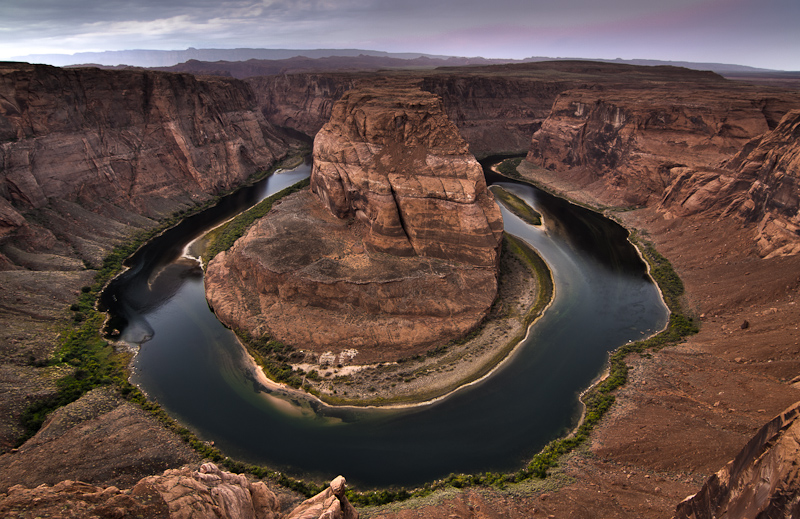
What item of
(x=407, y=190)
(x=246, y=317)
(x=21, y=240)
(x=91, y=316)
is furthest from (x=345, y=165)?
(x=21, y=240)

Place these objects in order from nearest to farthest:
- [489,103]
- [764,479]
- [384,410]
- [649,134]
→ 1. [764,479]
2. [384,410]
3. [649,134]
4. [489,103]

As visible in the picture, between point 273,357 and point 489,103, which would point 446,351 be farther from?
point 489,103

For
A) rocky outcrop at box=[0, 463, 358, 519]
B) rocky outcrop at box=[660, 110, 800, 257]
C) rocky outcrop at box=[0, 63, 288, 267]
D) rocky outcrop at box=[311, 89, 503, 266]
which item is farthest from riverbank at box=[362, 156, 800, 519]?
rocky outcrop at box=[0, 63, 288, 267]

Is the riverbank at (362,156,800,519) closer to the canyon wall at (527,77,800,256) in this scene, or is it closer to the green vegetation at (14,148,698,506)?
the green vegetation at (14,148,698,506)

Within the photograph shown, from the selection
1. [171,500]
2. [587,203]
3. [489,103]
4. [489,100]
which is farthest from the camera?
[489,100]

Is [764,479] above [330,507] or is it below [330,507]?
above

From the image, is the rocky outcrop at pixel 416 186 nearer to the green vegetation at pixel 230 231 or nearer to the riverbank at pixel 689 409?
the riverbank at pixel 689 409

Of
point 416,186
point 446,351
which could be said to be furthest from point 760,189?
point 446,351
